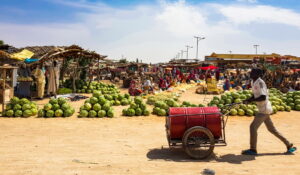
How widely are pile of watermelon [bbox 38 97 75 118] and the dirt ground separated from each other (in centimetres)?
69

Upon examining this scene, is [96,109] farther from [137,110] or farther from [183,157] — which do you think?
[183,157]

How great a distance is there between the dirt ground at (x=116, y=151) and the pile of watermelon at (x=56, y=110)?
0.69 metres

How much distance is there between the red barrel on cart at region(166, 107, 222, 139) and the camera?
5566 millimetres

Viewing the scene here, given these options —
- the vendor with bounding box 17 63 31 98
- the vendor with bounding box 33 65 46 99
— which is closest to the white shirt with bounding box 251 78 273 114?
the vendor with bounding box 33 65 46 99

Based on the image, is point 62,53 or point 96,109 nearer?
point 96,109

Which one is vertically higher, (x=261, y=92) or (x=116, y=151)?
(x=261, y=92)

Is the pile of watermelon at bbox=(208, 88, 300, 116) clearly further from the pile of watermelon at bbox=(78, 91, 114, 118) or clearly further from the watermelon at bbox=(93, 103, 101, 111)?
the watermelon at bbox=(93, 103, 101, 111)

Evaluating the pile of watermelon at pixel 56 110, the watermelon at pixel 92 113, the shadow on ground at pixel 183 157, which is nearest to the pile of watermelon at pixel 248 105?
the watermelon at pixel 92 113

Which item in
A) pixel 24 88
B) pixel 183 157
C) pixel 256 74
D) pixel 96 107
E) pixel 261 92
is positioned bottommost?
pixel 183 157

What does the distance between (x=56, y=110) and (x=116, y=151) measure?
4883mm

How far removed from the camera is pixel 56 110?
33.6ft

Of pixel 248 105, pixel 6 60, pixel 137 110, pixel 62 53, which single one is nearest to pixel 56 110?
pixel 137 110

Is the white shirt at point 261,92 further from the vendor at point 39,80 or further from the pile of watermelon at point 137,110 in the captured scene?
the vendor at point 39,80

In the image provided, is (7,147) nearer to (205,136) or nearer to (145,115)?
(205,136)
